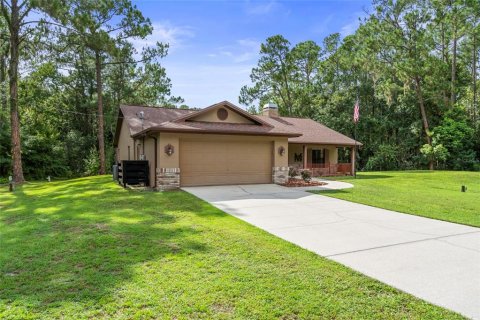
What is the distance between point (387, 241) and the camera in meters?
5.58

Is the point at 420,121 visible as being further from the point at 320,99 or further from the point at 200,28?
the point at 200,28

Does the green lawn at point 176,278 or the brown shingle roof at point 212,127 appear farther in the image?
the brown shingle roof at point 212,127

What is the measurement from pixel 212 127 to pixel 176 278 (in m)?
10.1

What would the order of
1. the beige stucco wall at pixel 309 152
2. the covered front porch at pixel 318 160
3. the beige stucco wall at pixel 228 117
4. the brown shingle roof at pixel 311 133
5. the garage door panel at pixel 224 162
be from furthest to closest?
the beige stucco wall at pixel 309 152
the covered front porch at pixel 318 160
the brown shingle roof at pixel 311 133
the beige stucco wall at pixel 228 117
the garage door panel at pixel 224 162

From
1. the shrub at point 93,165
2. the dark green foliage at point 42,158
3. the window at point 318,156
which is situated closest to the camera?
the window at point 318,156

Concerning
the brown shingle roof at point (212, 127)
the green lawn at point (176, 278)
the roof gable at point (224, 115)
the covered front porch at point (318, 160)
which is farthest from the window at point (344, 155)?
the green lawn at point (176, 278)

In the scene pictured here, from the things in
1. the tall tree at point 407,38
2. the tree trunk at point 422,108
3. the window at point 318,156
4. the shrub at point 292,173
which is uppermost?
the tall tree at point 407,38

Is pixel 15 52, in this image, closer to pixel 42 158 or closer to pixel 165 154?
pixel 42 158

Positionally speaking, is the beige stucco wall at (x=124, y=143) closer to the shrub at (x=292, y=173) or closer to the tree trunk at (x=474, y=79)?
the shrub at (x=292, y=173)

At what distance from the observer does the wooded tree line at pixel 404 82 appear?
25766 mm

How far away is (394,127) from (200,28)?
72.7 feet

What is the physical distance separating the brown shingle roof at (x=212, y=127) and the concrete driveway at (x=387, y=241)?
4.08 metres

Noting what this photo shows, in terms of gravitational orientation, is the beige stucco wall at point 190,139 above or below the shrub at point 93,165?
above

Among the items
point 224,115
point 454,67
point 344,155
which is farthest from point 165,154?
point 454,67
